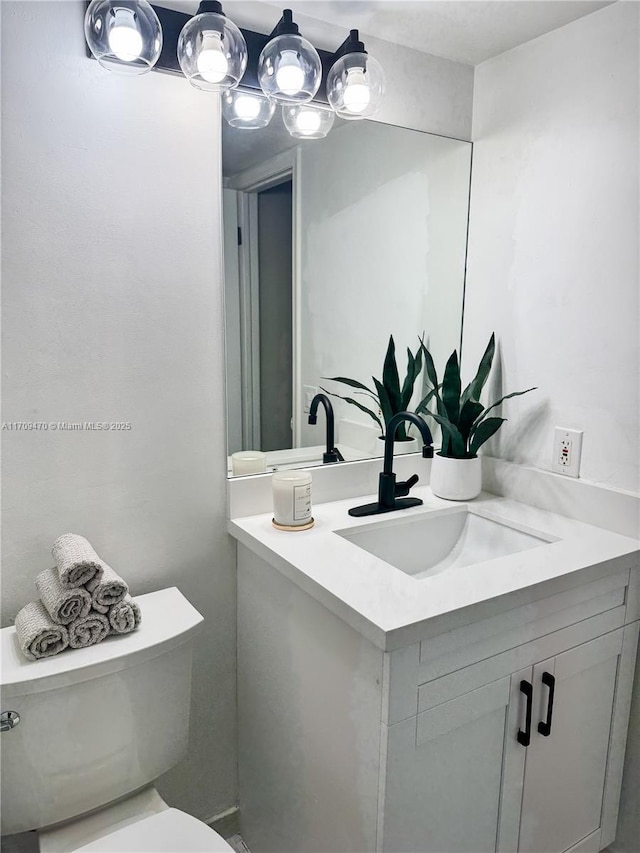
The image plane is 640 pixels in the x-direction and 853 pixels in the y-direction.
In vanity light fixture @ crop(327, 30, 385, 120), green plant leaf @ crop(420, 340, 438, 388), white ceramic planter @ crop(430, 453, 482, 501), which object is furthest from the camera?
green plant leaf @ crop(420, 340, 438, 388)

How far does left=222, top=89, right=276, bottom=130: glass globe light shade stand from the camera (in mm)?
1352

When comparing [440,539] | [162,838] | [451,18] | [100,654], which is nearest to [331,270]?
[451,18]

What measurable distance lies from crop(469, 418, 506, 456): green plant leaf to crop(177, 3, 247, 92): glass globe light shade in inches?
39.6

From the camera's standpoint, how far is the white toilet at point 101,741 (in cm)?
109

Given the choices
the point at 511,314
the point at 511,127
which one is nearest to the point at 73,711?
the point at 511,314

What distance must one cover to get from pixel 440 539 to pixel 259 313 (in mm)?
746

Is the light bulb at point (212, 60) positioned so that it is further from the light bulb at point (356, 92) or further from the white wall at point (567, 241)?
the white wall at point (567, 241)

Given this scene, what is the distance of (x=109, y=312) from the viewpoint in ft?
4.18

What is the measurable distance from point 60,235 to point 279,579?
84cm

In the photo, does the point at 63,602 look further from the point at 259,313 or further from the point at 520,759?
the point at 520,759

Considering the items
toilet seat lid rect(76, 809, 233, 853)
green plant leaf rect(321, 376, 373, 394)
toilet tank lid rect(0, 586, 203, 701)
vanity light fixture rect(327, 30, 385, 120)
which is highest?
vanity light fixture rect(327, 30, 385, 120)

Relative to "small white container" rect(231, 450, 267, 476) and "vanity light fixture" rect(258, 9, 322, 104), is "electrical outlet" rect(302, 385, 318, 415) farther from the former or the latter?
"vanity light fixture" rect(258, 9, 322, 104)

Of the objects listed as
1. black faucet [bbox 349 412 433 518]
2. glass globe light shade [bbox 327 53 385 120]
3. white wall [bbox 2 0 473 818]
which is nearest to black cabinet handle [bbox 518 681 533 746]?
black faucet [bbox 349 412 433 518]

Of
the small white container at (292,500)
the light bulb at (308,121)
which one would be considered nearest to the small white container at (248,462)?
the small white container at (292,500)
